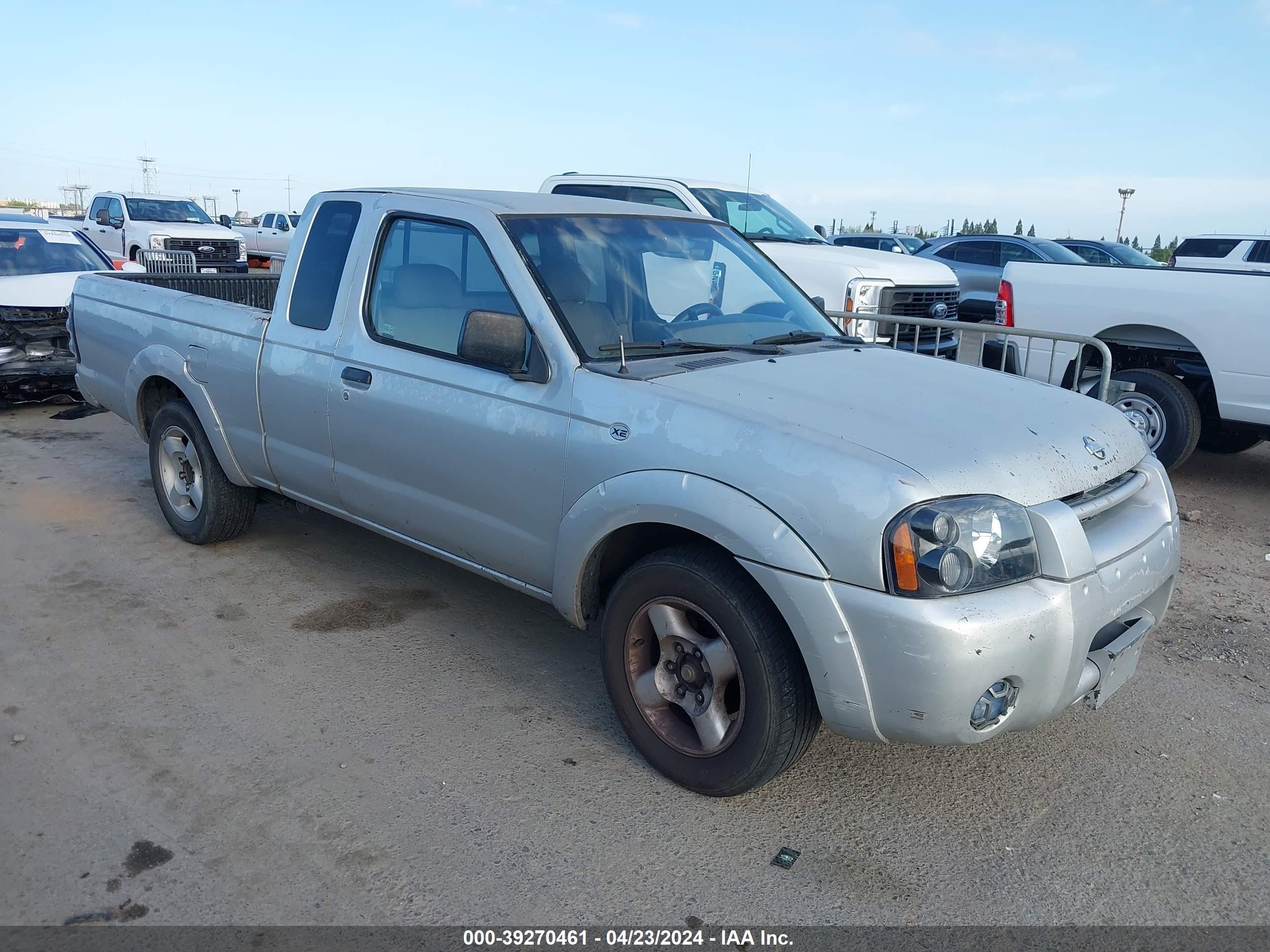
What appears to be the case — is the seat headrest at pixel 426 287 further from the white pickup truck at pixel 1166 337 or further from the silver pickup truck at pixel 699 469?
the white pickup truck at pixel 1166 337

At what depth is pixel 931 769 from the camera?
3.58m

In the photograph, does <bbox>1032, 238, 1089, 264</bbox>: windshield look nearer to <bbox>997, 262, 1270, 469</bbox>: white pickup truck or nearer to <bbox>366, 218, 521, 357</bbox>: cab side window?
<bbox>997, 262, 1270, 469</bbox>: white pickup truck

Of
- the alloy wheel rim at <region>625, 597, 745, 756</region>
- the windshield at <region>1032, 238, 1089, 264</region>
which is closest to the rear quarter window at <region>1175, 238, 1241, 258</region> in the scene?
the windshield at <region>1032, 238, 1089, 264</region>

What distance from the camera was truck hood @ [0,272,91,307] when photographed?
8875 millimetres

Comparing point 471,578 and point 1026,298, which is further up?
point 1026,298

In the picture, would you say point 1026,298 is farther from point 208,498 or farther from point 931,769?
point 208,498

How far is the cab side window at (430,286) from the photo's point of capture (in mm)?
3930

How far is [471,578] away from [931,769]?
261cm

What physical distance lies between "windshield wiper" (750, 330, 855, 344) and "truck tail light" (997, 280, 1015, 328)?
3940mm

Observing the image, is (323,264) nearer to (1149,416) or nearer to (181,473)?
(181,473)

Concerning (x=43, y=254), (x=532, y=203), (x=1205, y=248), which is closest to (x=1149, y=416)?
(x=532, y=203)

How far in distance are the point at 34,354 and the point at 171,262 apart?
28.5ft

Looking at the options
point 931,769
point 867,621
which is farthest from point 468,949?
point 931,769

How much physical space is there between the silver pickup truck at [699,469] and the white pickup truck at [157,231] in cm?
1640
